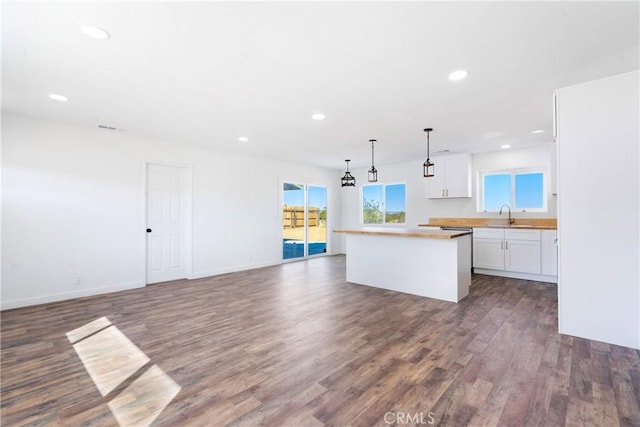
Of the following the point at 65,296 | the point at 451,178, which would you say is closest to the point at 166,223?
the point at 65,296

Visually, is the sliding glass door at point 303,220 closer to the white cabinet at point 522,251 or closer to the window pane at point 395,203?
the window pane at point 395,203

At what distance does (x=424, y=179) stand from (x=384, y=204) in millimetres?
1370

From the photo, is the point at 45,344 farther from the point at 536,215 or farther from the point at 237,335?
the point at 536,215

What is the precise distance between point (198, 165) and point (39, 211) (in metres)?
2.42

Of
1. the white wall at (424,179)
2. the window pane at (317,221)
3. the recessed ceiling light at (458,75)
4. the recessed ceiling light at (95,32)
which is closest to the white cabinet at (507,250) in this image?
the white wall at (424,179)

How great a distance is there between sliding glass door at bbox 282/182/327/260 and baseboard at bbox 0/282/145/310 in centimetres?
350

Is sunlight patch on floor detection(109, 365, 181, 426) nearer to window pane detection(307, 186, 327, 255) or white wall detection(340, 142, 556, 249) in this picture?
window pane detection(307, 186, 327, 255)

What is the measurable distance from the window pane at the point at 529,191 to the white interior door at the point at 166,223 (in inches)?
261

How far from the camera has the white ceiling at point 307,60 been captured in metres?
1.91

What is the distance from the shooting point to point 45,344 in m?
2.85

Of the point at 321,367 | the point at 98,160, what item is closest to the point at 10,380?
the point at 321,367

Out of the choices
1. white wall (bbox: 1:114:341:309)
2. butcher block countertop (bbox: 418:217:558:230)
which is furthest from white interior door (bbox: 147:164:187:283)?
butcher block countertop (bbox: 418:217:558:230)

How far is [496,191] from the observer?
6.34 metres

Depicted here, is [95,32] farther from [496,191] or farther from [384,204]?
[384,204]
